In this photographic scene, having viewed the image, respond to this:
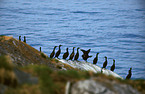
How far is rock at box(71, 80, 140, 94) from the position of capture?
7.70 meters

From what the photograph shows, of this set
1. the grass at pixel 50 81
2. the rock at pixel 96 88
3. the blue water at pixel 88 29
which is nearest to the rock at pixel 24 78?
the grass at pixel 50 81

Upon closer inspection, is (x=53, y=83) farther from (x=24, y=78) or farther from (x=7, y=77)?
(x=7, y=77)

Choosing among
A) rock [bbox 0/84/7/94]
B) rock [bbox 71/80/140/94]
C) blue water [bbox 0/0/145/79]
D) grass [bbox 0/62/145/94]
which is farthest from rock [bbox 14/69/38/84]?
blue water [bbox 0/0/145/79]

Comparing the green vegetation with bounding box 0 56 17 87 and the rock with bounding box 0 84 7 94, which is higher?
the green vegetation with bounding box 0 56 17 87

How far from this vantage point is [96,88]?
783 centimetres

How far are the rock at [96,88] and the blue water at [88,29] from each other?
36.3 meters

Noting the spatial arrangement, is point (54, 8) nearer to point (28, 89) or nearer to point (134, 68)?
point (134, 68)

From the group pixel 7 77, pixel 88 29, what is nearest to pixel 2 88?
pixel 7 77

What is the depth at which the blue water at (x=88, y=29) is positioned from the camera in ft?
193

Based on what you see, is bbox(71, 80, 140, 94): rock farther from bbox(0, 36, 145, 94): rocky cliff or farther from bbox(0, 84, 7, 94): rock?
bbox(0, 84, 7, 94): rock

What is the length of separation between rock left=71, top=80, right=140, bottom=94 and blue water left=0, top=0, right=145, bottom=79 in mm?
36291

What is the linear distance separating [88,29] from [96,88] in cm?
7428

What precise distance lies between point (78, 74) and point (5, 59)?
8.57ft

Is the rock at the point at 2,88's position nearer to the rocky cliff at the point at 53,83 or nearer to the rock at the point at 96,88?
the rocky cliff at the point at 53,83
